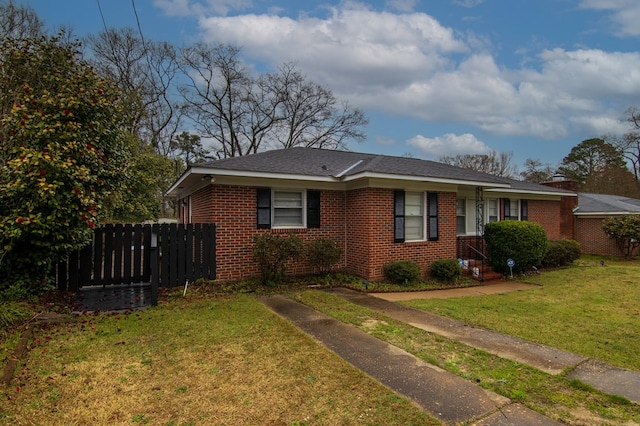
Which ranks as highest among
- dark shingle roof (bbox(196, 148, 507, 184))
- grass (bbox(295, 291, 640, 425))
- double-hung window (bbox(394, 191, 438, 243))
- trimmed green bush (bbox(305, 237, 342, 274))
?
dark shingle roof (bbox(196, 148, 507, 184))

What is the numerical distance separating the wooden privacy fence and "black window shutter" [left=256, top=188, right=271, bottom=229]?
1.60m

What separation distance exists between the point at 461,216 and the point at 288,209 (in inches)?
283

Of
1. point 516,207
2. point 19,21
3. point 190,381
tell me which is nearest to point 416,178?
point 190,381

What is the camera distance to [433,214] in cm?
1046

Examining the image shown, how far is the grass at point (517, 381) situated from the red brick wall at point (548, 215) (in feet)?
44.6

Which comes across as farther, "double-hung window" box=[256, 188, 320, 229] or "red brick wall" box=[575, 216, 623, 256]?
"red brick wall" box=[575, 216, 623, 256]

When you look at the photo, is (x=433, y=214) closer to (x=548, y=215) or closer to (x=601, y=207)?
(x=548, y=215)

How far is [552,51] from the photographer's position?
13.9m

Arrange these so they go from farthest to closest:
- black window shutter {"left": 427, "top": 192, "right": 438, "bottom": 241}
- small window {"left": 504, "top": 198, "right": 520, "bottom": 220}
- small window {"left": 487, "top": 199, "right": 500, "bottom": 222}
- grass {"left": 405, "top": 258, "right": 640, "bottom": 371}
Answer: small window {"left": 504, "top": 198, "right": 520, "bottom": 220}
small window {"left": 487, "top": 199, "right": 500, "bottom": 222}
black window shutter {"left": 427, "top": 192, "right": 438, "bottom": 241}
grass {"left": 405, "top": 258, "right": 640, "bottom": 371}

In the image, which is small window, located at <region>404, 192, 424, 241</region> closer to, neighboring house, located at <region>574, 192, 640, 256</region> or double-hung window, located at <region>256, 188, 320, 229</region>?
double-hung window, located at <region>256, 188, 320, 229</region>

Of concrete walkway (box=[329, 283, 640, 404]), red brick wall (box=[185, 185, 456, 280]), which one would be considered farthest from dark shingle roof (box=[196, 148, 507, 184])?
concrete walkway (box=[329, 283, 640, 404])

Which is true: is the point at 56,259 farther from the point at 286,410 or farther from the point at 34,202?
the point at 286,410

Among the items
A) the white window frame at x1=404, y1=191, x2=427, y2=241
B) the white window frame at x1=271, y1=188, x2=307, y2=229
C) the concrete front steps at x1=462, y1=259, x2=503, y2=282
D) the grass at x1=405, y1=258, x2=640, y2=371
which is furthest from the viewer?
the concrete front steps at x1=462, y1=259, x2=503, y2=282

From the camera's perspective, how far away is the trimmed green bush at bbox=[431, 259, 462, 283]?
32.8 feet
